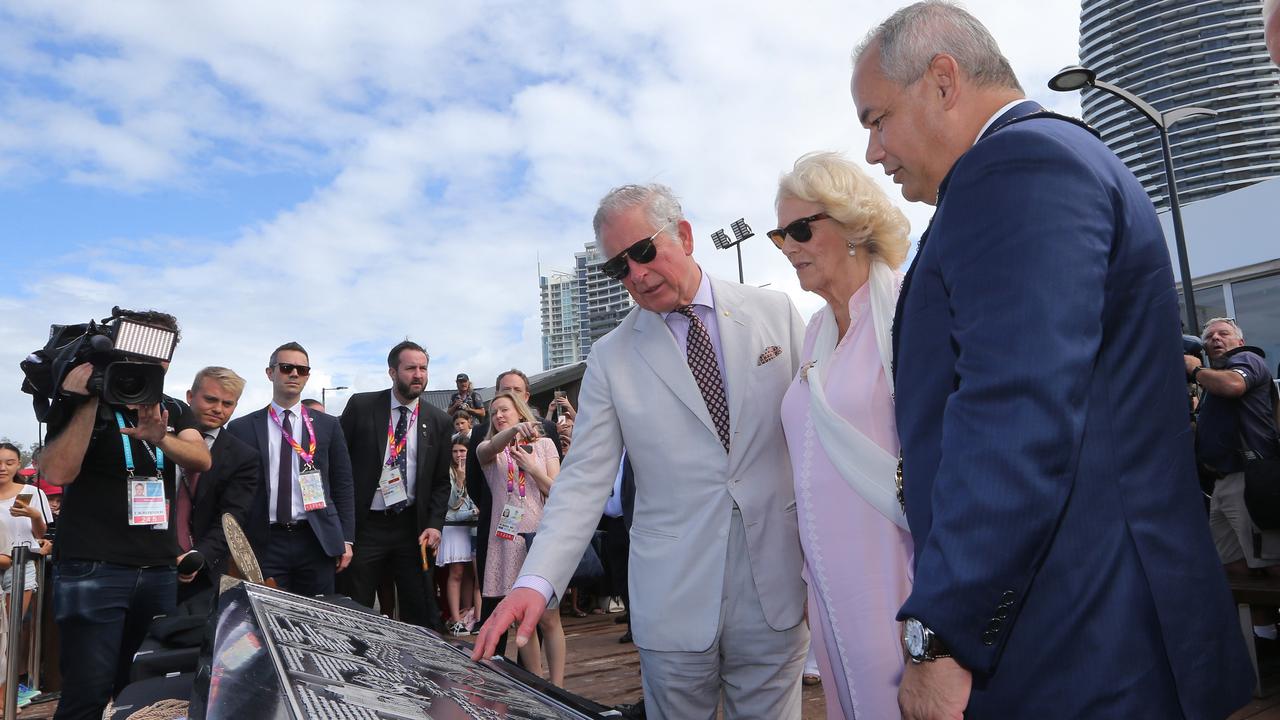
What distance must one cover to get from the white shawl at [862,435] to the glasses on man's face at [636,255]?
56 cm

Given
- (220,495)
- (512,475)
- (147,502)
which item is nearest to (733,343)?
(147,502)

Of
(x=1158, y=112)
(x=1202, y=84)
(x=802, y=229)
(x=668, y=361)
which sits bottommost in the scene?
(x=668, y=361)

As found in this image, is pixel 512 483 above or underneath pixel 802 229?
Answer: underneath

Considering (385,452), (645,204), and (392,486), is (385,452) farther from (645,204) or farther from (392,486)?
(645,204)

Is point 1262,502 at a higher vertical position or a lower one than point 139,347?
lower

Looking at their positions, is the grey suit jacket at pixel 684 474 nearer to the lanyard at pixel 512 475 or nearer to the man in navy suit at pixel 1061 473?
the man in navy suit at pixel 1061 473

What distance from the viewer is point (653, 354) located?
2357 millimetres

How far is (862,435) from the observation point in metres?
1.78

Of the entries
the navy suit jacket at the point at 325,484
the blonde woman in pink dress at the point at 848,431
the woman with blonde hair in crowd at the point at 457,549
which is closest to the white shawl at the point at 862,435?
the blonde woman in pink dress at the point at 848,431

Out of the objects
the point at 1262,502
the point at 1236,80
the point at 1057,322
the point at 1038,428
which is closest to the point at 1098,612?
the point at 1038,428

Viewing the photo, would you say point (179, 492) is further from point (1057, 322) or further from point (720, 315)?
point (1057, 322)

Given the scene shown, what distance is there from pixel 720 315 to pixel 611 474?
56 cm

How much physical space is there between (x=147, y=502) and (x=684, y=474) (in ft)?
7.40

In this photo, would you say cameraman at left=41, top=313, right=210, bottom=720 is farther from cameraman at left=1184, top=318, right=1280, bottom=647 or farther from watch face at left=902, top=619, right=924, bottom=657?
cameraman at left=1184, top=318, right=1280, bottom=647
